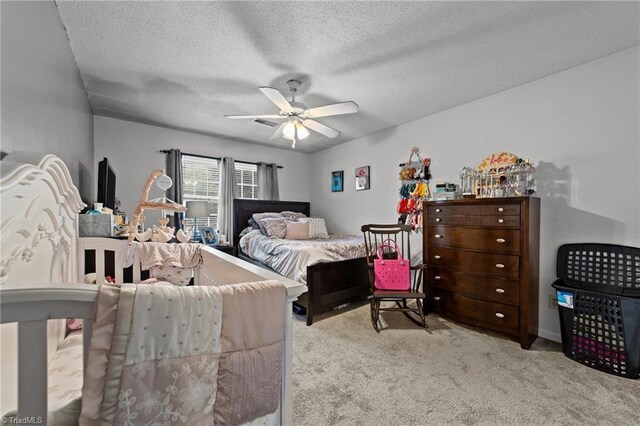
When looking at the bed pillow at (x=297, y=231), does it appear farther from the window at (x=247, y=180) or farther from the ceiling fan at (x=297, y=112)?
the ceiling fan at (x=297, y=112)

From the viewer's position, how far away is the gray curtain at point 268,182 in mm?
4754

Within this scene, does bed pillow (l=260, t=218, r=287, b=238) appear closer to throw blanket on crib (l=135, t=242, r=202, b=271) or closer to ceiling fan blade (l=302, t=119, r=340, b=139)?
ceiling fan blade (l=302, t=119, r=340, b=139)

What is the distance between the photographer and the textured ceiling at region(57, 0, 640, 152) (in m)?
1.68

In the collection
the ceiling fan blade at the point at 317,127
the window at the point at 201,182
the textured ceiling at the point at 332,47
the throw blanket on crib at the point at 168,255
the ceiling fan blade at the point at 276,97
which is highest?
the textured ceiling at the point at 332,47

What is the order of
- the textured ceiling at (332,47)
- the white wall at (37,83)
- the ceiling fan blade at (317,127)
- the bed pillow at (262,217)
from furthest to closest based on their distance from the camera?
the bed pillow at (262,217)
the ceiling fan blade at (317,127)
the textured ceiling at (332,47)
the white wall at (37,83)

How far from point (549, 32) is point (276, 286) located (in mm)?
2518

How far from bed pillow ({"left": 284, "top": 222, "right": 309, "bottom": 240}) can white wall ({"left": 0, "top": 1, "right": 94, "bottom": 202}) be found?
7.85 ft

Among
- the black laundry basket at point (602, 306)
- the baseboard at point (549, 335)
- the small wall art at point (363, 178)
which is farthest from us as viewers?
the small wall art at point (363, 178)

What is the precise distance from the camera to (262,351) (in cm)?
85

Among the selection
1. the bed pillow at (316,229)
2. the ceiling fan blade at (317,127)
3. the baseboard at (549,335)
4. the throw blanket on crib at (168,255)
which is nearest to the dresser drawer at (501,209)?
the baseboard at (549,335)

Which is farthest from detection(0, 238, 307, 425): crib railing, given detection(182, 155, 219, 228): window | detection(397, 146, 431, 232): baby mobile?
detection(182, 155, 219, 228): window

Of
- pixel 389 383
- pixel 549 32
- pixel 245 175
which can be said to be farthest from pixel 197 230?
pixel 549 32

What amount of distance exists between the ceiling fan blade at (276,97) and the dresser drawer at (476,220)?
6.12ft

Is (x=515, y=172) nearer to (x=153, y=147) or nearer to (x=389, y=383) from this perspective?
(x=389, y=383)
